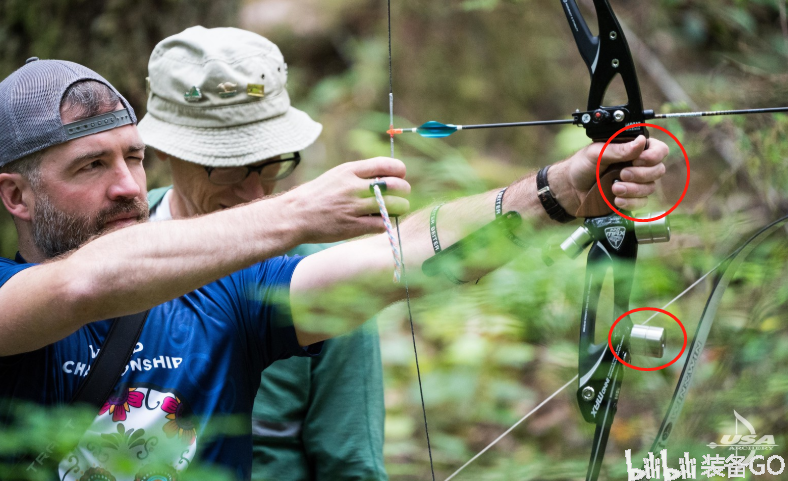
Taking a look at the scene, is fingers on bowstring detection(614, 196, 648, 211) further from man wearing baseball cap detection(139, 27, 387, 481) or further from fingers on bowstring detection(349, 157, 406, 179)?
man wearing baseball cap detection(139, 27, 387, 481)

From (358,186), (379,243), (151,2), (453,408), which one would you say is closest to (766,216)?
(453,408)

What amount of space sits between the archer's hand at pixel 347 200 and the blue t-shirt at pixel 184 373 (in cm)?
36

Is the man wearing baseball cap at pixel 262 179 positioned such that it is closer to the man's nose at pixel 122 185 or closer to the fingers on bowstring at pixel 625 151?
the man's nose at pixel 122 185

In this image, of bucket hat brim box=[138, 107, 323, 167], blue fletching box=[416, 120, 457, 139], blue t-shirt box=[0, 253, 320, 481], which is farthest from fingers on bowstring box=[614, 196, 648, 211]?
bucket hat brim box=[138, 107, 323, 167]

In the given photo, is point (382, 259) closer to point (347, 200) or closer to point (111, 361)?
point (347, 200)

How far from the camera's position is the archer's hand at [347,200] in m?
1.33

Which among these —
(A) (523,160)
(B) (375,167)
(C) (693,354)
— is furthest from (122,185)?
(A) (523,160)

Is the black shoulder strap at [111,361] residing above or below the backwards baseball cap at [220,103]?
below

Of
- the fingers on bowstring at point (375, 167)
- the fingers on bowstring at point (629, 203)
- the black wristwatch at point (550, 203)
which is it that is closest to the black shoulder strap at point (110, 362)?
the fingers on bowstring at point (375, 167)

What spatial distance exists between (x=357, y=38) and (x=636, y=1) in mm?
2002

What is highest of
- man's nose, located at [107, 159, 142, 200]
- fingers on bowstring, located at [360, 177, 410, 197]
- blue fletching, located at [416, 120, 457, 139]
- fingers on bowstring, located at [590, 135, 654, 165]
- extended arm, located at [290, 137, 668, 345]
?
blue fletching, located at [416, 120, 457, 139]

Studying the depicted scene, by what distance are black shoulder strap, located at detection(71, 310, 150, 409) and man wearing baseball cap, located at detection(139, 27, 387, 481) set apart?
427 mm

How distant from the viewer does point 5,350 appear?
1.40 meters

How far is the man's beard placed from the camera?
5.34 ft
